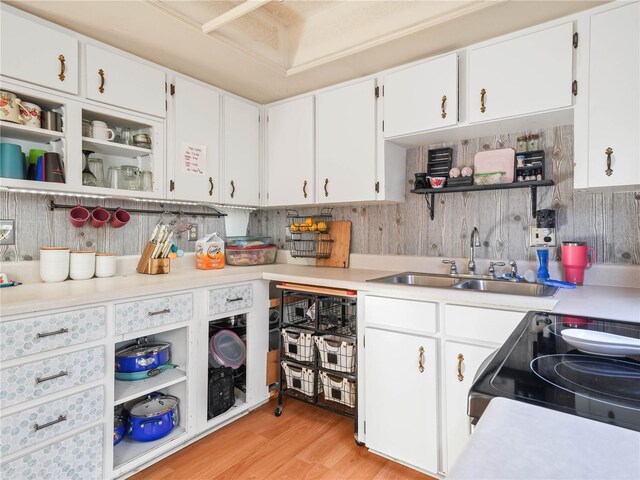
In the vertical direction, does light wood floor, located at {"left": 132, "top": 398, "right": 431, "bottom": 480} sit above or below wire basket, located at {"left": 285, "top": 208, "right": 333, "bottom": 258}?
below

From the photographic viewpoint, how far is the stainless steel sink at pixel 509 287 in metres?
1.88

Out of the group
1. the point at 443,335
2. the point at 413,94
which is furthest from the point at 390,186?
the point at 443,335

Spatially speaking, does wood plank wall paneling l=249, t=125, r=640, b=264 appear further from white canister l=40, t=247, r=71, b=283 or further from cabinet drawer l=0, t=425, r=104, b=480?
cabinet drawer l=0, t=425, r=104, b=480

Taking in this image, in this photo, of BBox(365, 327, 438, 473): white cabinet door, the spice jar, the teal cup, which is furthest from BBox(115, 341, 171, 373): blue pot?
the spice jar

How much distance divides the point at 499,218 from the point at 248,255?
176cm

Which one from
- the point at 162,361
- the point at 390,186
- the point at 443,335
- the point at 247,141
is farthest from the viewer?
the point at 247,141

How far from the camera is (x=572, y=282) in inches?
73.5

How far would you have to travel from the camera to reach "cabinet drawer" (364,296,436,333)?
1755 mm

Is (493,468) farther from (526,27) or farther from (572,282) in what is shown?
(526,27)

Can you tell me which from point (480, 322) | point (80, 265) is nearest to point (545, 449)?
point (480, 322)

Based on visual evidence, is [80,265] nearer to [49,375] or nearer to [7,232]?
[7,232]

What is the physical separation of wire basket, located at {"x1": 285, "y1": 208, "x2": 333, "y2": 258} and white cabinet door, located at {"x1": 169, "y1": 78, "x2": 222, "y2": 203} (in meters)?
0.64

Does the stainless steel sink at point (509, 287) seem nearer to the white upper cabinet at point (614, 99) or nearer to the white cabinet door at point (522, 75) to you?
the white upper cabinet at point (614, 99)

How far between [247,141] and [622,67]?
87.0 inches
